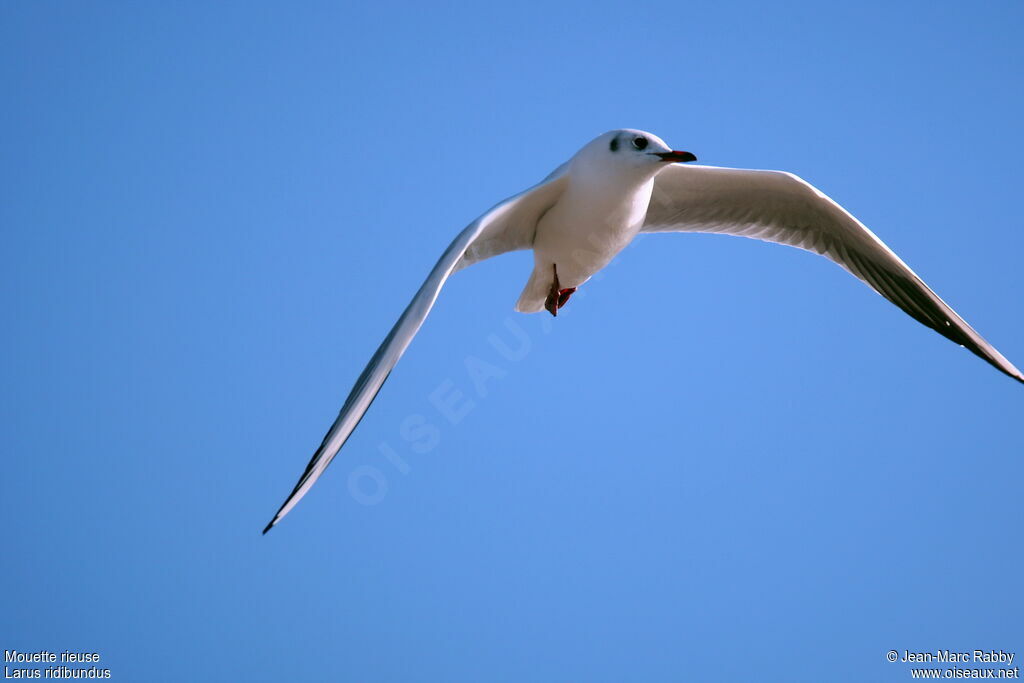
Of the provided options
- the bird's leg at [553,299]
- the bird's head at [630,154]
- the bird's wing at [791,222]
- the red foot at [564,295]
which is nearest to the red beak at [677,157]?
the bird's head at [630,154]

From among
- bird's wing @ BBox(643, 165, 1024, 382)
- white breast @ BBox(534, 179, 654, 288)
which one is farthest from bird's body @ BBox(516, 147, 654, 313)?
bird's wing @ BBox(643, 165, 1024, 382)

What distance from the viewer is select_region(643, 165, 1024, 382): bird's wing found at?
204 inches

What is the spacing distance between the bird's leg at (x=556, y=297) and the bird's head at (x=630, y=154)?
2.59 feet

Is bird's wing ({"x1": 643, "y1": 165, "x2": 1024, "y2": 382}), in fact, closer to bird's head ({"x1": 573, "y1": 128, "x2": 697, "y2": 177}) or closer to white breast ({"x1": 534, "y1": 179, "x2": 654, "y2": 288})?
white breast ({"x1": 534, "y1": 179, "x2": 654, "y2": 288})

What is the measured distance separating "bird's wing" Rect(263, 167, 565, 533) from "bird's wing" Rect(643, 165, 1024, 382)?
0.76 meters

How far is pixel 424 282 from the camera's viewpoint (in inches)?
153

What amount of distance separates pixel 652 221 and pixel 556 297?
667 millimetres

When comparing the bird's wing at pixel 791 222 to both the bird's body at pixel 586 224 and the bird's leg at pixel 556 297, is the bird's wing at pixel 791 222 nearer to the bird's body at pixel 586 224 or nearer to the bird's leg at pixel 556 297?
the bird's body at pixel 586 224

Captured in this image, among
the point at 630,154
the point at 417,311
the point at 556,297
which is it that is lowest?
the point at 417,311

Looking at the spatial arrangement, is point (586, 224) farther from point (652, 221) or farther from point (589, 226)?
point (652, 221)

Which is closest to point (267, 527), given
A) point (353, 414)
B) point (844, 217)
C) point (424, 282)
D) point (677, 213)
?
point (353, 414)

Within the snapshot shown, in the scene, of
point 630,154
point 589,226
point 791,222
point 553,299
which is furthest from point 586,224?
point 791,222

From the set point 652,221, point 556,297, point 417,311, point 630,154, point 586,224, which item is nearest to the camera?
point 417,311

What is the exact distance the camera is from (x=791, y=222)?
5.46 m
